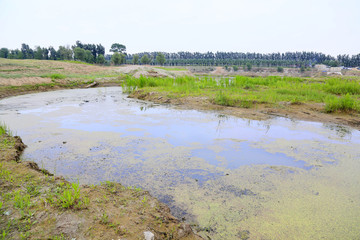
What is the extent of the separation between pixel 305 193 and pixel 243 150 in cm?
135

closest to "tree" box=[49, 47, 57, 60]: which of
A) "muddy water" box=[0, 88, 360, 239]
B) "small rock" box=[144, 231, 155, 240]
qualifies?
"muddy water" box=[0, 88, 360, 239]

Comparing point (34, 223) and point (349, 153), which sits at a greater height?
point (34, 223)

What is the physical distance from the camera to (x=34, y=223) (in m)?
1.63

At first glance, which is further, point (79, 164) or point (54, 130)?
point (54, 130)

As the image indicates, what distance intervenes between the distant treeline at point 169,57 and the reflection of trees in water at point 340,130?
4797cm

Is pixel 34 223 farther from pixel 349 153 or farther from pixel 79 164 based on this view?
pixel 349 153

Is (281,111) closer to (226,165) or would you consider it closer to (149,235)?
(226,165)

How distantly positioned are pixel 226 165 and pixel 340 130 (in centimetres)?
333

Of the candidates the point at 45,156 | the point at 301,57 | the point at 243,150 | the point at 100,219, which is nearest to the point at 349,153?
the point at 243,150

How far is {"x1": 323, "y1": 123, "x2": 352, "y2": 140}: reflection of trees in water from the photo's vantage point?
179 inches

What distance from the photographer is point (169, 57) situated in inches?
4011

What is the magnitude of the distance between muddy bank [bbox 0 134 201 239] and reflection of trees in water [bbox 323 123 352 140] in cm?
432

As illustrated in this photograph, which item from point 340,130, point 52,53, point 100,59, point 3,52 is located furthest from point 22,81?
point 3,52

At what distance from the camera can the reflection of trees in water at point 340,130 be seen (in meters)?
4.54
